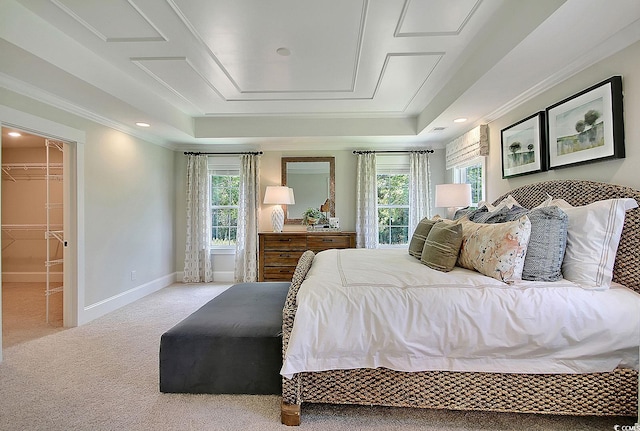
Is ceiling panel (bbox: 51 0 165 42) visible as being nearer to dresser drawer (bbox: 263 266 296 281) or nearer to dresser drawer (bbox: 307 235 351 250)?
dresser drawer (bbox: 307 235 351 250)

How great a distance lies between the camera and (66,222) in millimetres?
3246

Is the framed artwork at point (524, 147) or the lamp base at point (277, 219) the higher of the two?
the framed artwork at point (524, 147)

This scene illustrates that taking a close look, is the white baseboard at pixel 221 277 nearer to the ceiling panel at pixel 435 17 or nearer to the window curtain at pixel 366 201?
the window curtain at pixel 366 201

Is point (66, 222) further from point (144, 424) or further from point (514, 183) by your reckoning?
point (514, 183)

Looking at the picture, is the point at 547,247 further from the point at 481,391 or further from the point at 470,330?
the point at 481,391

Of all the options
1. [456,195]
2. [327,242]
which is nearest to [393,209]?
[327,242]

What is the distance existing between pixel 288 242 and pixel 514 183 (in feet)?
10.0

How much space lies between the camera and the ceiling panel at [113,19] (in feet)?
6.46

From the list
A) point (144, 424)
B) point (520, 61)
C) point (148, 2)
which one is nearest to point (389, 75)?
point (520, 61)

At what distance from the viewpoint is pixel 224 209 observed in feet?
17.4

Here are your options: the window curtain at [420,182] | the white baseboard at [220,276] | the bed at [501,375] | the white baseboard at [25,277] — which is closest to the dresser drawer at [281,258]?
the white baseboard at [220,276]

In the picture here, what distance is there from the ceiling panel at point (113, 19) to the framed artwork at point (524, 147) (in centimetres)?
324

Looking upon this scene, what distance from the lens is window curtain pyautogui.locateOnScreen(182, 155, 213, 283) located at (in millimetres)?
5062

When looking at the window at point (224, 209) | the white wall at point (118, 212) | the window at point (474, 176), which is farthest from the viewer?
the window at point (224, 209)
